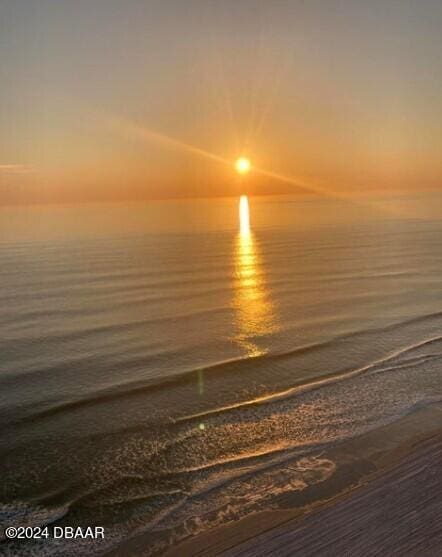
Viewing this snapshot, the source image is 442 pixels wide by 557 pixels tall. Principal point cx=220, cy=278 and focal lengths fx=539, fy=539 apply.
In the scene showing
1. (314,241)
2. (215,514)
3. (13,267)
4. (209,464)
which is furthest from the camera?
(314,241)

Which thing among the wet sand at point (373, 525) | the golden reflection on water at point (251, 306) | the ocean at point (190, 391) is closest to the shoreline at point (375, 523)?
the wet sand at point (373, 525)

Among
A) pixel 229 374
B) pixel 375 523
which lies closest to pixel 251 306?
pixel 229 374

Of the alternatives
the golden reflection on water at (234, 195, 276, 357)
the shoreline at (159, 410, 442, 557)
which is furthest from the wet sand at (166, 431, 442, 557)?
the golden reflection on water at (234, 195, 276, 357)

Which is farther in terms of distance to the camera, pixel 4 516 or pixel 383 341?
pixel 383 341

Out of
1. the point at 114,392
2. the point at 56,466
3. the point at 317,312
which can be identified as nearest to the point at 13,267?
the point at 317,312

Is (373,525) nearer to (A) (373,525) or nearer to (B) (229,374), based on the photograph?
(A) (373,525)

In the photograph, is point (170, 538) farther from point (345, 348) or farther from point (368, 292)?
point (368, 292)
